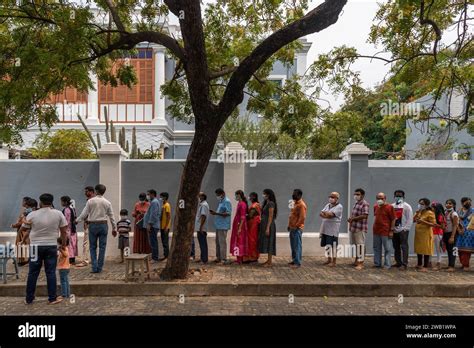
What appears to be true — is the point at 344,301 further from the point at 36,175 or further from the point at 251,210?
the point at 36,175

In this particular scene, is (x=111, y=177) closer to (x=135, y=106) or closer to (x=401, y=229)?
(x=401, y=229)

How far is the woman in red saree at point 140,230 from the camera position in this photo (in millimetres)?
10961

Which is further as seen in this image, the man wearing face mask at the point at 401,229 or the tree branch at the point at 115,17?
the man wearing face mask at the point at 401,229

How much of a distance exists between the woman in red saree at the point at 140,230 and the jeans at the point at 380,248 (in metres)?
5.18

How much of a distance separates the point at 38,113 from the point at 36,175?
3.65 metres

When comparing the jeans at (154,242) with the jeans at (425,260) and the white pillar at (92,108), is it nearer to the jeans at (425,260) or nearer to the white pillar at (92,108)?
the jeans at (425,260)

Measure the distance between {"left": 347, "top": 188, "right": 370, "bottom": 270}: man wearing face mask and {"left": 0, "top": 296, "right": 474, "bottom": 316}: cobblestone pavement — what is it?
190 cm

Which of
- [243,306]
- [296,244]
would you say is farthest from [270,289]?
[296,244]

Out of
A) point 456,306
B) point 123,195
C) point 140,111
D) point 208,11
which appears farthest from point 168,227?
point 140,111

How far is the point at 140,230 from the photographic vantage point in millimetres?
11070

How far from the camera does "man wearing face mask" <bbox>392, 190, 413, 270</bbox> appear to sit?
10117 mm

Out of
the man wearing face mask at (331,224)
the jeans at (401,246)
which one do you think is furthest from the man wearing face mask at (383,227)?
the man wearing face mask at (331,224)

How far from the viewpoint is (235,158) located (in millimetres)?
11938

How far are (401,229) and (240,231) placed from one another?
137 inches
